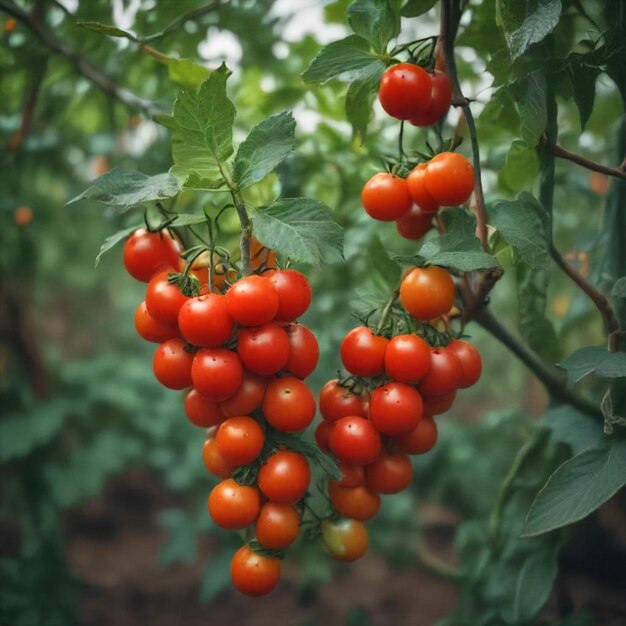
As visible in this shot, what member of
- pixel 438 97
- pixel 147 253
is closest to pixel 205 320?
pixel 147 253

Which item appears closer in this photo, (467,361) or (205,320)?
(205,320)

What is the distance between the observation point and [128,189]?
1.93ft

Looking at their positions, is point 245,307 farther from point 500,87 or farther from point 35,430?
point 35,430

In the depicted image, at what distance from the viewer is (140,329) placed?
64cm

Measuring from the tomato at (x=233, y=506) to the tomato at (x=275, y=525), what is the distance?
0.01m

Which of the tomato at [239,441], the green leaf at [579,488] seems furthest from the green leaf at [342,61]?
the green leaf at [579,488]

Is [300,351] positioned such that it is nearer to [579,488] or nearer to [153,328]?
[153,328]

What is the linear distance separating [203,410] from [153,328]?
4.1 inches

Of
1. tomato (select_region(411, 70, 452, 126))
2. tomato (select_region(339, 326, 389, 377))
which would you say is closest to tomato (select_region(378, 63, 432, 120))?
tomato (select_region(411, 70, 452, 126))

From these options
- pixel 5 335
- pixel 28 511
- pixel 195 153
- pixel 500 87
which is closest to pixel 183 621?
pixel 28 511

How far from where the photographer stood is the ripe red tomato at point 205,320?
55 cm

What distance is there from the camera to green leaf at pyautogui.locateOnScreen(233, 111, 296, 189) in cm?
57

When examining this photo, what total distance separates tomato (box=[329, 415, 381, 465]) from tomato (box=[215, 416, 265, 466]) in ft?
0.27

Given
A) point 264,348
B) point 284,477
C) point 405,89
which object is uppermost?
point 405,89
